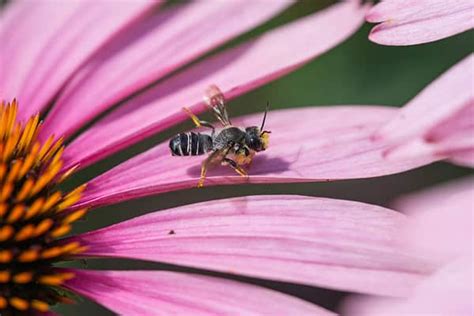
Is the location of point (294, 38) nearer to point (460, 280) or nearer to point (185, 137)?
point (185, 137)

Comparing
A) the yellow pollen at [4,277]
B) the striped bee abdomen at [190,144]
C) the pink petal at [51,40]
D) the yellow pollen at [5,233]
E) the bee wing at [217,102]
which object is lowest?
the yellow pollen at [4,277]

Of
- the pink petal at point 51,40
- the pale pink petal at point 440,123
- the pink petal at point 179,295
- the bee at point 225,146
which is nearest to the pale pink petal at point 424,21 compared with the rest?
the pale pink petal at point 440,123

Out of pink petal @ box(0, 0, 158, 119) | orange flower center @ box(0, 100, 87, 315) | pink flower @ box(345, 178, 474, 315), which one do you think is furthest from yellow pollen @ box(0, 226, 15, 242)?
pink flower @ box(345, 178, 474, 315)

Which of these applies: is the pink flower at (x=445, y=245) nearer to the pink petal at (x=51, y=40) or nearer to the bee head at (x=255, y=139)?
the bee head at (x=255, y=139)

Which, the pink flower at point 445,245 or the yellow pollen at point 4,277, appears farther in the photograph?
the yellow pollen at point 4,277

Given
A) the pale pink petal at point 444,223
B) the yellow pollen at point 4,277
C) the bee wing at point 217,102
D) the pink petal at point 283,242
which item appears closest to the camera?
the pale pink petal at point 444,223

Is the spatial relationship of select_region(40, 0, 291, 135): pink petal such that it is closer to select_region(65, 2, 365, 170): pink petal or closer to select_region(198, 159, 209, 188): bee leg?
select_region(65, 2, 365, 170): pink petal

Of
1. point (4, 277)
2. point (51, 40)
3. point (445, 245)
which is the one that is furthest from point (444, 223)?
point (51, 40)
